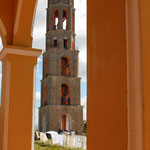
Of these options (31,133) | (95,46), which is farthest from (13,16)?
(95,46)

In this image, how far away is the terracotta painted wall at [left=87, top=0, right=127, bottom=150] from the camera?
1425 mm

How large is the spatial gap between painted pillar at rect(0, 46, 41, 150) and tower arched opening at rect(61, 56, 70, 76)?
Result: 2565 cm

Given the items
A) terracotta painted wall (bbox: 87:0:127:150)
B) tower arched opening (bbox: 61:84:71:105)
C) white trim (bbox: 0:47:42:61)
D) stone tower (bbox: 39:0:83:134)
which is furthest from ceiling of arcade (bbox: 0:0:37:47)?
tower arched opening (bbox: 61:84:71:105)

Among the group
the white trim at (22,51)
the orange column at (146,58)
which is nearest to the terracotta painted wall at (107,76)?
the orange column at (146,58)

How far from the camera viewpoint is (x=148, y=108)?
1.25m

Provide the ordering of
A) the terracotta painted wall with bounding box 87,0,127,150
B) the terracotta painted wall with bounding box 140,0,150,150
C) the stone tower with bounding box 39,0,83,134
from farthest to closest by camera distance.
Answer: the stone tower with bounding box 39,0,83,134 < the terracotta painted wall with bounding box 87,0,127,150 < the terracotta painted wall with bounding box 140,0,150,150

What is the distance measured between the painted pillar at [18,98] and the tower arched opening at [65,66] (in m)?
25.6

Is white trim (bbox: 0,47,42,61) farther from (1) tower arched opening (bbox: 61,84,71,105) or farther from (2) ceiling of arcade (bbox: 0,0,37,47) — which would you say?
(1) tower arched opening (bbox: 61,84,71,105)

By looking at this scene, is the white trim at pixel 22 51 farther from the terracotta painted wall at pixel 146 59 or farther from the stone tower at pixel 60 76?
the stone tower at pixel 60 76

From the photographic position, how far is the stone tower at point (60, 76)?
96.1 ft

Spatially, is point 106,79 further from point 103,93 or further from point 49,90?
point 49,90

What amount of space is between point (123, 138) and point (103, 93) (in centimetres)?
31

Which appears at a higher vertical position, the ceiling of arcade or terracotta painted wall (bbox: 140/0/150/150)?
the ceiling of arcade

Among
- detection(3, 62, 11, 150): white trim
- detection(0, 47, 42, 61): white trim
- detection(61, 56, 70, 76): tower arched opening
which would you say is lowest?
detection(3, 62, 11, 150): white trim
